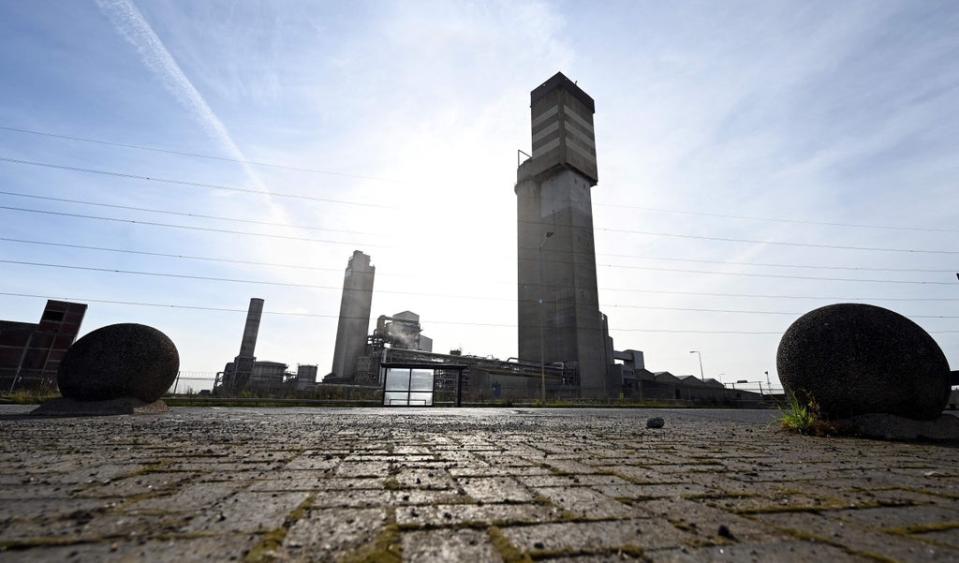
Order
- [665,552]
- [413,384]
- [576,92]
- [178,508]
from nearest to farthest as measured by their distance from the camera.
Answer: [665,552] → [178,508] → [413,384] → [576,92]

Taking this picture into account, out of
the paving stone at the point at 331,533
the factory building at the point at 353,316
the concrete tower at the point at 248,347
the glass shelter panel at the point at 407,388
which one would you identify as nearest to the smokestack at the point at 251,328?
the concrete tower at the point at 248,347

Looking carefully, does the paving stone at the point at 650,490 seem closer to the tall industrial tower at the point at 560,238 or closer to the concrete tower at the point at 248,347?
the tall industrial tower at the point at 560,238

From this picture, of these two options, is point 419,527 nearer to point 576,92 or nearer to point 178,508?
point 178,508

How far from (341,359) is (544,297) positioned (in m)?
22.9

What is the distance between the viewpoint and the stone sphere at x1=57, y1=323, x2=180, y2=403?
8.56m

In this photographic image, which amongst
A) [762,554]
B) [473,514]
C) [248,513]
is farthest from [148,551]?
[762,554]

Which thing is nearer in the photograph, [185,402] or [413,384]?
[185,402]

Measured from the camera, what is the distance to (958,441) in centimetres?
518

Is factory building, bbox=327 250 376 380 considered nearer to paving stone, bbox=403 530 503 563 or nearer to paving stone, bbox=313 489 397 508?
paving stone, bbox=313 489 397 508

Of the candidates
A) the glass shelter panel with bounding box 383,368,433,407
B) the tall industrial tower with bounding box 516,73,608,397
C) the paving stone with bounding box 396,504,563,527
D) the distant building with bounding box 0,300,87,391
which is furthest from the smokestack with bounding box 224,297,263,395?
the paving stone with bounding box 396,504,563,527

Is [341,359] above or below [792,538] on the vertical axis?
above

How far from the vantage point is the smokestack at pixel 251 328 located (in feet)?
121

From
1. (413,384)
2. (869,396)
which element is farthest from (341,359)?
(869,396)

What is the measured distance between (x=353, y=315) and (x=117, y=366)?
34208mm
